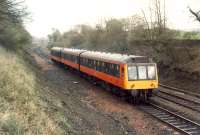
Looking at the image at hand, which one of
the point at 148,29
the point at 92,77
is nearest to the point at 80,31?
the point at 148,29

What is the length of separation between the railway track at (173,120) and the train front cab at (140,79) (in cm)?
98

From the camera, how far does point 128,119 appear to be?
17547 mm

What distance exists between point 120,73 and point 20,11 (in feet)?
25.8

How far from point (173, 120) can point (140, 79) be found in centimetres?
467

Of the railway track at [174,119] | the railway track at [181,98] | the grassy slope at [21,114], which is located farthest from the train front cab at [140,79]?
the grassy slope at [21,114]

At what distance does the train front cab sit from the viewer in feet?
68.4

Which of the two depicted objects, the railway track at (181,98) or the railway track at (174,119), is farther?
the railway track at (181,98)

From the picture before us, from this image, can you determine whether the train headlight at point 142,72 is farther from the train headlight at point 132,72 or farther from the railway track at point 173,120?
the railway track at point 173,120

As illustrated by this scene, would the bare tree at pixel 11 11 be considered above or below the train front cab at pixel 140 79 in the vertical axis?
above

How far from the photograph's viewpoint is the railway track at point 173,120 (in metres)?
15.0

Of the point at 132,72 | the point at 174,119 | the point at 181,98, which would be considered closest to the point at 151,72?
the point at 132,72

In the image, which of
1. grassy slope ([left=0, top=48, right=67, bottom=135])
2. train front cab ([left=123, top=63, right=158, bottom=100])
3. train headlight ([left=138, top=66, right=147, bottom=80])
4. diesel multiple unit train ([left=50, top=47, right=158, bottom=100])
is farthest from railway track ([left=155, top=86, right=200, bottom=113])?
grassy slope ([left=0, top=48, right=67, bottom=135])

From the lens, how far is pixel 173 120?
55.4 ft

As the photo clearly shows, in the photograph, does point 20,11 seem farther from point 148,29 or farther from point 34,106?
point 148,29
